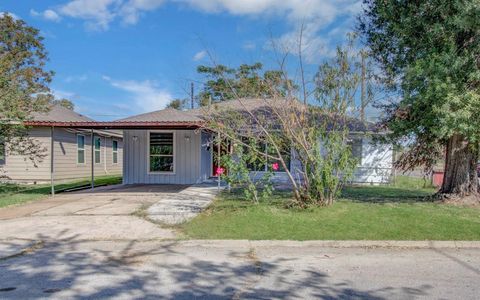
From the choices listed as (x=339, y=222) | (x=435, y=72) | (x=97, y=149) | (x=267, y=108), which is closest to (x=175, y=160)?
(x=267, y=108)

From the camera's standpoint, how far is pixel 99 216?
8.84m

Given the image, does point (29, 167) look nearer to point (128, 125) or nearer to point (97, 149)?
point (97, 149)

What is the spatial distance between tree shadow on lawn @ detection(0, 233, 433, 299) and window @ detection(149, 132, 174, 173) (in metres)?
10.2

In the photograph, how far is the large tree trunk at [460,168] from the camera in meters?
10.2

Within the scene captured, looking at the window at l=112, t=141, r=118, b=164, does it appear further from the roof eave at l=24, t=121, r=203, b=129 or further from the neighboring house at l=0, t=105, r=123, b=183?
the roof eave at l=24, t=121, r=203, b=129

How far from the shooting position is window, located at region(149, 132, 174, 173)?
54.0 feet

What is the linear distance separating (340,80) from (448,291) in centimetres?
622

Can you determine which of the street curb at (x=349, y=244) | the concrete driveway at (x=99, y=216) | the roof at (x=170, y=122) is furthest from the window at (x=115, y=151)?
the street curb at (x=349, y=244)

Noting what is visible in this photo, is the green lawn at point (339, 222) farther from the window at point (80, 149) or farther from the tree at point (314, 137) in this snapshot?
the window at point (80, 149)

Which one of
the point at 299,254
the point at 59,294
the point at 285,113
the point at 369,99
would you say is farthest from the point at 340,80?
the point at 59,294

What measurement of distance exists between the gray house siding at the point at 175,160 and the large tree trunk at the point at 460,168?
9201mm

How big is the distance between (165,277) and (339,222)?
4062mm

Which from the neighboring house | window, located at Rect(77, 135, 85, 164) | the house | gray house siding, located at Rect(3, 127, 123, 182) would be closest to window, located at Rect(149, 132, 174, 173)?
the house

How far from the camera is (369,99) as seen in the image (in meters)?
10.2
